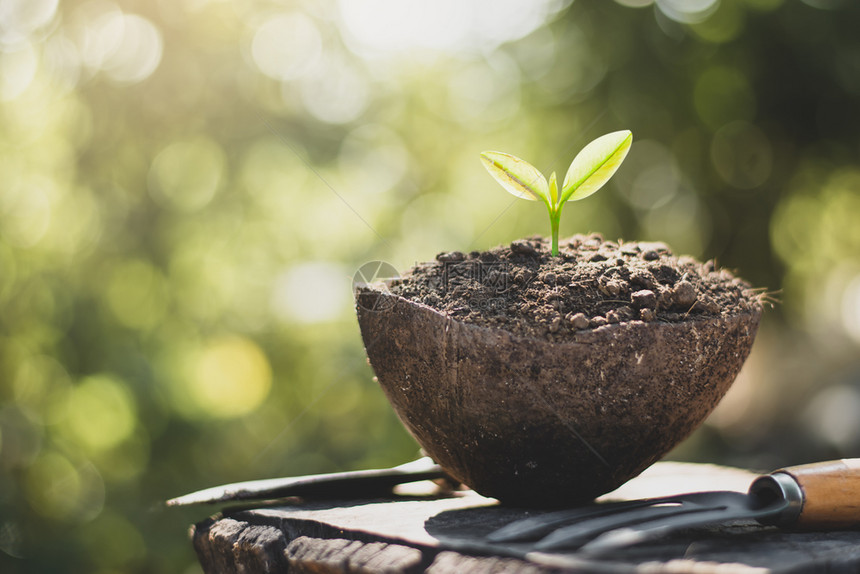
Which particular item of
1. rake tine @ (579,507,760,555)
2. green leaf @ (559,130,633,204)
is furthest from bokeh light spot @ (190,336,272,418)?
rake tine @ (579,507,760,555)

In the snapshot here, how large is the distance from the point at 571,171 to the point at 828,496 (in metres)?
0.79

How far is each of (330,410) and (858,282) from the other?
566cm

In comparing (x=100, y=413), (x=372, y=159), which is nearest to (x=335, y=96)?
(x=372, y=159)

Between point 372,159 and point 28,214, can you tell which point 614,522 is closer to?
point 28,214

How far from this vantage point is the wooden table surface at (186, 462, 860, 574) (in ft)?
Result: 3.07

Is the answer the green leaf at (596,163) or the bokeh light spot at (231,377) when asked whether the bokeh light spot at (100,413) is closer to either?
the bokeh light spot at (231,377)

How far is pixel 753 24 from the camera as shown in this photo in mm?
5059

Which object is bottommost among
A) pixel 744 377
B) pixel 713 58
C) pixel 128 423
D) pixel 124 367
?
pixel 744 377

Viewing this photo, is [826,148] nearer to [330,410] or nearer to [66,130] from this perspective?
[330,410]

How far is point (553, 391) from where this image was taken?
114 centimetres

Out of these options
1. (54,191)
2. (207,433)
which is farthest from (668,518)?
(54,191)

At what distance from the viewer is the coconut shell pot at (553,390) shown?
1142 mm

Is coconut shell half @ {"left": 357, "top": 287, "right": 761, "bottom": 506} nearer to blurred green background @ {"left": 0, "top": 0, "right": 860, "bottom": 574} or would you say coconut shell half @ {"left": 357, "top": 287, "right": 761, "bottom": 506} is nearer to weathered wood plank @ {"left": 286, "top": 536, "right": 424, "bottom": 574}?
weathered wood plank @ {"left": 286, "top": 536, "right": 424, "bottom": 574}

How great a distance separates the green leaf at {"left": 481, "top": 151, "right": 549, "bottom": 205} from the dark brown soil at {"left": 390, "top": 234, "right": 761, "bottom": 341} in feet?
0.41
